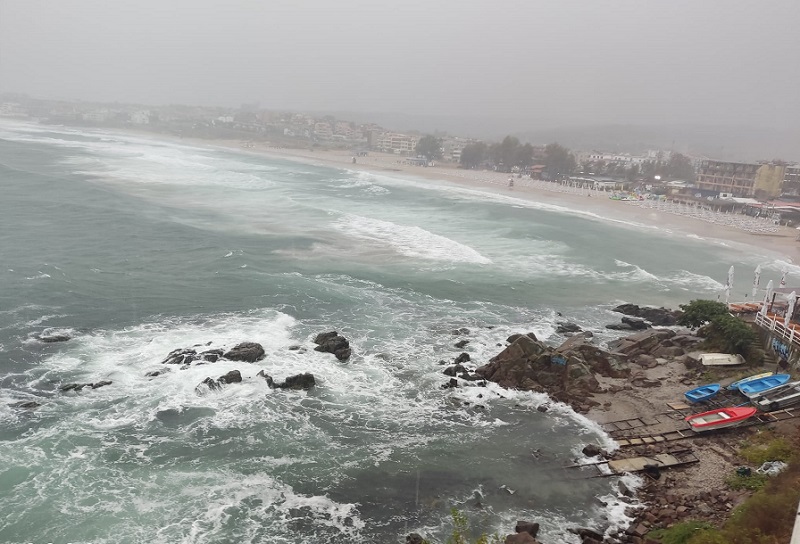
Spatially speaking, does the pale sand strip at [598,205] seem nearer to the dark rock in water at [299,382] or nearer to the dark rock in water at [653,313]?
the dark rock in water at [653,313]

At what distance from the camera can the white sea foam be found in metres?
45.8

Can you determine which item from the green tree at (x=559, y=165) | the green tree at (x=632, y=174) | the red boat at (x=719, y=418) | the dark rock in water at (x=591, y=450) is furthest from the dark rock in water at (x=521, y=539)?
the green tree at (x=632, y=174)

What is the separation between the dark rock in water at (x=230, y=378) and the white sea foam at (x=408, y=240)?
76.6 ft

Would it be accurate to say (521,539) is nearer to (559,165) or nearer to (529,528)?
(529,528)

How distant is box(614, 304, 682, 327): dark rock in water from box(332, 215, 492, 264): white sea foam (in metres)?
12.7

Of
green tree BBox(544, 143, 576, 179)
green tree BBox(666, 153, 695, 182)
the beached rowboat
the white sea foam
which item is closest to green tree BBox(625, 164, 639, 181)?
green tree BBox(666, 153, 695, 182)

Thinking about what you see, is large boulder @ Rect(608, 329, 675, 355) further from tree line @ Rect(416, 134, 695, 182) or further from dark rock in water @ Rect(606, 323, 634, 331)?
tree line @ Rect(416, 134, 695, 182)

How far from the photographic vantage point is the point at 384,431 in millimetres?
20875

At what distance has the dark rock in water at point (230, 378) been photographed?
76.7 ft

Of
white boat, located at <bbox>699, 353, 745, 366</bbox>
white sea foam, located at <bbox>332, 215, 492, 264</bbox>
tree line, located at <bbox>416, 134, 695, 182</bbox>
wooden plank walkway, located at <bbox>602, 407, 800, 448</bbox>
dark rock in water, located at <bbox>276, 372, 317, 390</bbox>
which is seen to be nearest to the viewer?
wooden plank walkway, located at <bbox>602, 407, 800, 448</bbox>

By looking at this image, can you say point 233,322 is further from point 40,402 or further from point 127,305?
point 40,402

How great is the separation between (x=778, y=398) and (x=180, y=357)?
24893 mm

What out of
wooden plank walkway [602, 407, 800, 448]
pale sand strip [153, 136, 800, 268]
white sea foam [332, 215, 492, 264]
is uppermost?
pale sand strip [153, 136, 800, 268]

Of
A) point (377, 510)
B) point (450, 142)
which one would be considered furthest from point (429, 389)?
point (450, 142)
